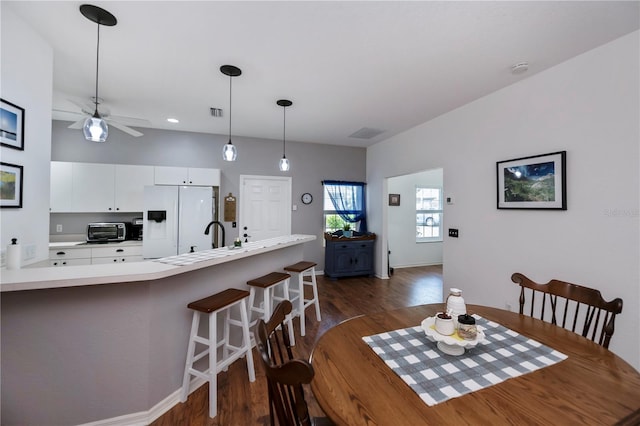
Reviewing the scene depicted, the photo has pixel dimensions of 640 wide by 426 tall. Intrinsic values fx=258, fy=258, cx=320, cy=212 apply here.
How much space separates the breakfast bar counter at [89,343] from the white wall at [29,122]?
1.65 ft

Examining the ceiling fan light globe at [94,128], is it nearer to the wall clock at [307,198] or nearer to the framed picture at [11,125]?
the framed picture at [11,125]

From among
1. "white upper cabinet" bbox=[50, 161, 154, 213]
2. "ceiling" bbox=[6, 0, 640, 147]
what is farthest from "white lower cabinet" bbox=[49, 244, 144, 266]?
"ceiling" bbox=[6, 0, 640, 147]

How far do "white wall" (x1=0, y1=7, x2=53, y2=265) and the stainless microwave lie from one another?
1.96 m

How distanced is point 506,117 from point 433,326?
2.60 meters

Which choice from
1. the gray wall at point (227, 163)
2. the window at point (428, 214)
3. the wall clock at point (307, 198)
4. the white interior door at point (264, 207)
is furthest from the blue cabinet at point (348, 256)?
the window at point (428, 214)

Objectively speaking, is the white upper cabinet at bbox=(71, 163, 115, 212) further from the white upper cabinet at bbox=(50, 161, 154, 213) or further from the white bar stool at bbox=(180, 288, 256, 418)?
the white bar stool at bbox=(180, 288, 256, 418)

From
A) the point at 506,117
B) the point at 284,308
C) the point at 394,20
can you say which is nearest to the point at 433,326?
the point at 284,308

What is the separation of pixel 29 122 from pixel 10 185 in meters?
0.48

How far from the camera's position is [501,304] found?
2785 millimetres

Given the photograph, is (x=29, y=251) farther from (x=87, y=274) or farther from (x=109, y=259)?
(x=109, y=259)

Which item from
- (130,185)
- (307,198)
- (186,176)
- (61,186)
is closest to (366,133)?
(307,198)

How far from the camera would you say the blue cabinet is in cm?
500

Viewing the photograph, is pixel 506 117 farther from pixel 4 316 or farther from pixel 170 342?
pixel 4 316

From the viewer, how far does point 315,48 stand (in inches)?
83.4
